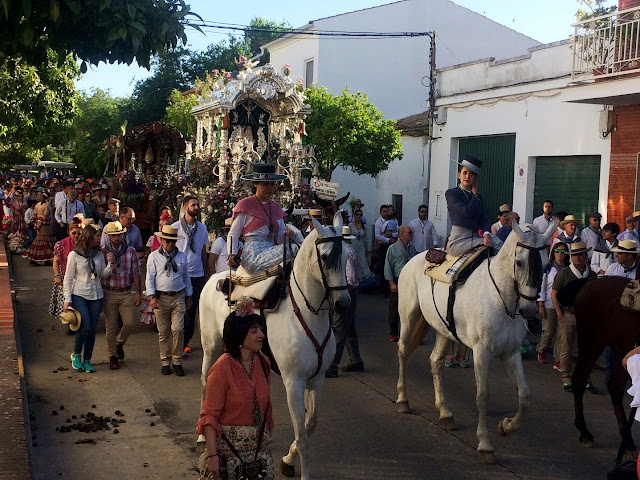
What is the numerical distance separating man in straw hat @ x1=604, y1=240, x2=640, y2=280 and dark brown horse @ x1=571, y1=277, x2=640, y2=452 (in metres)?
1.53

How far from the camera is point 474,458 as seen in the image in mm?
6891

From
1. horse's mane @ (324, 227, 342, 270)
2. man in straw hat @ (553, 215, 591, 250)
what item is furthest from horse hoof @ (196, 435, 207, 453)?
man in straw hat @ (553, 215, 591, 250)

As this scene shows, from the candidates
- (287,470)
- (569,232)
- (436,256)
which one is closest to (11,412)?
(287,470)

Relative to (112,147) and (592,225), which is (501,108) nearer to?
(592,225)

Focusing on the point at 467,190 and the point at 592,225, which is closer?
the point at 467,190

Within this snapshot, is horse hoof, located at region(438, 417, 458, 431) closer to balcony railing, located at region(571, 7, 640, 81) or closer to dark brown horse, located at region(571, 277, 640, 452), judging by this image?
dark brown horse, located at region(571, 277, 640, 452)

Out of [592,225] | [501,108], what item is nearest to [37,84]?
[501,108]

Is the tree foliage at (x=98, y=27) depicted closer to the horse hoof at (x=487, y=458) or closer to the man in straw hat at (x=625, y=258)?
the horse hoof at (x=487, y=458)

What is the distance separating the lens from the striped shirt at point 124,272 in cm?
987

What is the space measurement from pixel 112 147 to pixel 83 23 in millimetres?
19669

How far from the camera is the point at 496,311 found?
7.16 metres

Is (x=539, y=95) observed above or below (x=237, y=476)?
above

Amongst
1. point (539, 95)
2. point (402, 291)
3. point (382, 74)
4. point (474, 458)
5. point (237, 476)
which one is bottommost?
point (474, 458)

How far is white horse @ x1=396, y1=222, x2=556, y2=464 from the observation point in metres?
6.80
